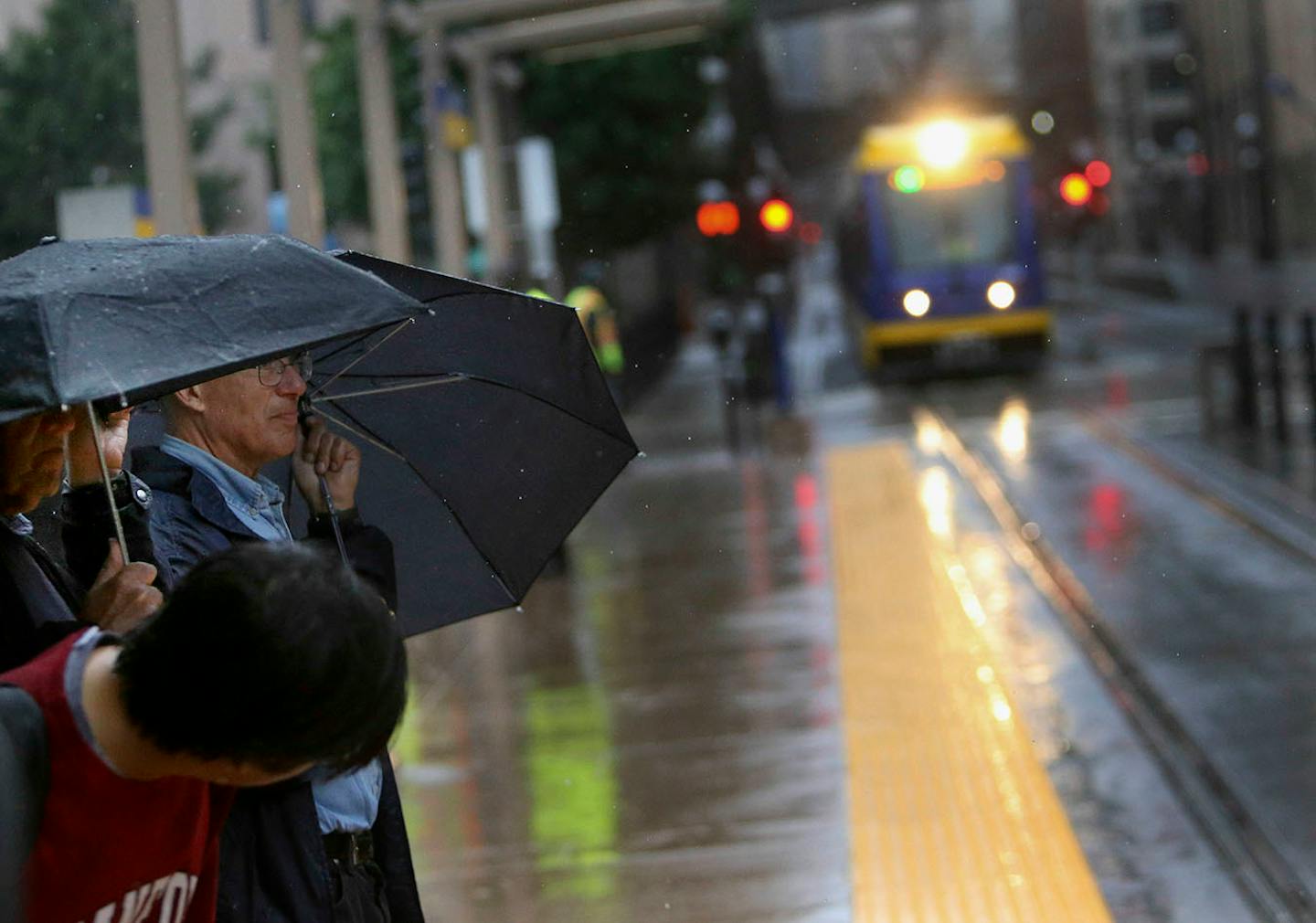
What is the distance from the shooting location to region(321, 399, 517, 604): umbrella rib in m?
3.20

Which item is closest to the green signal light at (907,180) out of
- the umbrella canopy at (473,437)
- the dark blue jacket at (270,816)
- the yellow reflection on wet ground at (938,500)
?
the yellow reflection on wet ground at (938,500)

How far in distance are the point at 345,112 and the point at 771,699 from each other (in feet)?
60.6

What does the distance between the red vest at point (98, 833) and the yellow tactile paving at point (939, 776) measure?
3.44 meters

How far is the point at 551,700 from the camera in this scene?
8.27m

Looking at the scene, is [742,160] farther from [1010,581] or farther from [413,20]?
[1010,581]

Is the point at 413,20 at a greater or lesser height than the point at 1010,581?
greater

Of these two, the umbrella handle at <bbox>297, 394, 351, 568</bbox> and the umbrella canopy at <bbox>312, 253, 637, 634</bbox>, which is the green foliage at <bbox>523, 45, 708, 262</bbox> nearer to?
the umbrella canopy at <bbox>312, 253, 637, 634</bbox>

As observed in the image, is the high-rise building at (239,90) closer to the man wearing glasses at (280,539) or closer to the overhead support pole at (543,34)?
the man wearing glasses at (280,539)

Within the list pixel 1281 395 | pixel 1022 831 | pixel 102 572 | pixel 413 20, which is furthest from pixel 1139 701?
pixel 413 20

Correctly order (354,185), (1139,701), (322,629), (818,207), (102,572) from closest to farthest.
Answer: (322,629) → (102,572) → (1139,701) → (354,185) → (818,207)

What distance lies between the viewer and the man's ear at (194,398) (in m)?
2.87

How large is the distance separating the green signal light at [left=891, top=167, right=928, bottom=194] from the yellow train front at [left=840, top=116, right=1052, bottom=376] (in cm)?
1

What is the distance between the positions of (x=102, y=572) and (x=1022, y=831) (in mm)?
3938

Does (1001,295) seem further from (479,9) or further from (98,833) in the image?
(98,833)
